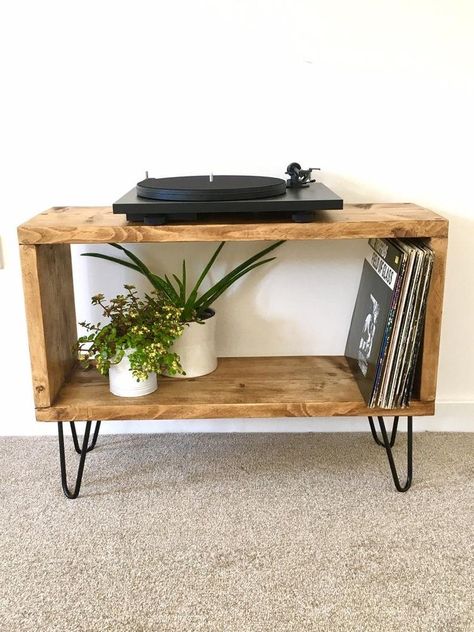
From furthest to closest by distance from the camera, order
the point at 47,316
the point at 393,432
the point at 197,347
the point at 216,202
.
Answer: the point at 393,432, the point at 197,347, the point at 47,316, the point at 216,202

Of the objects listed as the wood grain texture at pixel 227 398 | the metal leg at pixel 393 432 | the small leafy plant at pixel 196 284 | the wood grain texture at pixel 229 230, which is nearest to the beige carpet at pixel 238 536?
the metal leg at pixel 393 432

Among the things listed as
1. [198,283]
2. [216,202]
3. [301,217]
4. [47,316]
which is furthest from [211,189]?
[47,316]

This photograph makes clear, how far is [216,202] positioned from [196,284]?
0.33 metres

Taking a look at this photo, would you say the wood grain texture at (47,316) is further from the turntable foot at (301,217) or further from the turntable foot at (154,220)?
the turntable foot at (301,217)

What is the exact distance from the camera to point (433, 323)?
121 cm

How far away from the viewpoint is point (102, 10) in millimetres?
1350

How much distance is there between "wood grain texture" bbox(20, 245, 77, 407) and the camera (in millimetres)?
1189

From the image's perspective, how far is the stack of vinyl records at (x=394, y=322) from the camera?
1179mm

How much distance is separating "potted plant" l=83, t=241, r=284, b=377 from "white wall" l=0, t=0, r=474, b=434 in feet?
0.26

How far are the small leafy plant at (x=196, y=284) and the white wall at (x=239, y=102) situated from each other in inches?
2.4

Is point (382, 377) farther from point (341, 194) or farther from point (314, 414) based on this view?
point (341, 194)

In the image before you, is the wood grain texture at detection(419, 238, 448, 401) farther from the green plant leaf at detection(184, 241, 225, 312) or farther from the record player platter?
the green plant leaf at detection(184, 241, 225, 312)

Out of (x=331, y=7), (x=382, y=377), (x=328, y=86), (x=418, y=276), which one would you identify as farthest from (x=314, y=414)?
(x=331, y=7)

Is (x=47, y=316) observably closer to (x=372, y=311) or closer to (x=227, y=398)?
(x=227, y=398)
